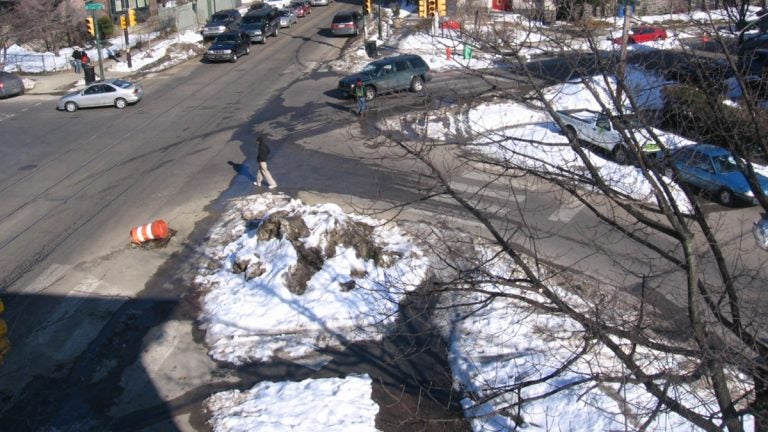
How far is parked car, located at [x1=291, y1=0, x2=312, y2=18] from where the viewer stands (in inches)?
2083

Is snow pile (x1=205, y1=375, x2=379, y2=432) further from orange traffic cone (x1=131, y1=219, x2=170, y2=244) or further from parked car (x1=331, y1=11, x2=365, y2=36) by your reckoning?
parked car (x1=331, y1=11, x2=365, y2=36)

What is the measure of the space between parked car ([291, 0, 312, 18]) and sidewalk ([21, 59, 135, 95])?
17843 mm

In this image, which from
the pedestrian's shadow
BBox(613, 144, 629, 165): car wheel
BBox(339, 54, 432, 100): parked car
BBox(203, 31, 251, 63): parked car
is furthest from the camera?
BBox(203, 31, 251, 63): parked car

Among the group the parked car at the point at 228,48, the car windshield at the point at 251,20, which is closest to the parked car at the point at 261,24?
the car windshield at the point at 251,20

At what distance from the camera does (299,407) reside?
1002 centimetres

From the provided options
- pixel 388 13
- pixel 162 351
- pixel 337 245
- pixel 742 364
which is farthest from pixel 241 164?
pixel 388 13

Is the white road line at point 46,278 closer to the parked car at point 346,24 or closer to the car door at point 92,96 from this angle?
the car door at point 92,96

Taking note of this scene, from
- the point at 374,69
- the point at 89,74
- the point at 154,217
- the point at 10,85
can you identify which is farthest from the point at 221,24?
the point at 154,217

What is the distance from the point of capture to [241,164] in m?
21.5

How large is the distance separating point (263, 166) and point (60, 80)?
2165 centimetres

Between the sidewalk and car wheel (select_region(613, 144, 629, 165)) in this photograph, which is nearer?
car wheel (select_region(613, 144, 629, 165))

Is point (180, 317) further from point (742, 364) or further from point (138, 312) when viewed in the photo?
point (742, 364)

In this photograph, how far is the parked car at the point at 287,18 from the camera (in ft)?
158

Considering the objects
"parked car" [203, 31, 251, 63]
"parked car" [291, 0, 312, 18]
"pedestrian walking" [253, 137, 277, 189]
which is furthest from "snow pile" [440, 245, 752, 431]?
"parked car" [291, 0, 312, 18]
